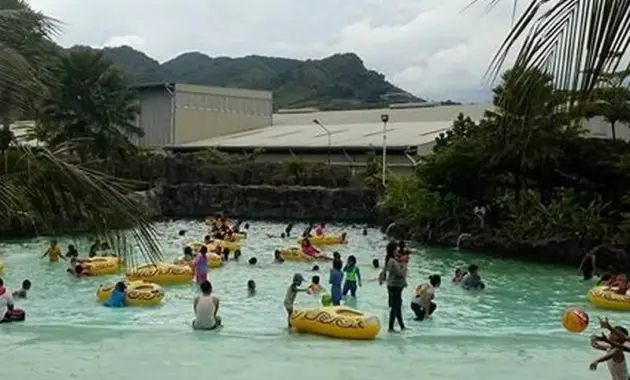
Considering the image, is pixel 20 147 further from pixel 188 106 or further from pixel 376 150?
pixel 188 106

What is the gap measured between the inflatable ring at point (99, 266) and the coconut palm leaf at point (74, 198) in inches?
583

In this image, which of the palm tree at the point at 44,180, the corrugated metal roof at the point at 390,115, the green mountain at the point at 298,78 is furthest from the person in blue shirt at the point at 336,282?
the green mountain at the point at 298,78

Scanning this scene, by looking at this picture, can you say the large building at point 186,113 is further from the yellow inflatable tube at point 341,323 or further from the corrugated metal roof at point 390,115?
the yellow inflatable tube at point 341,323

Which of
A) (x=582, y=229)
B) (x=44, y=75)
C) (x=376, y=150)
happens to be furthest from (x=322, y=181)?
(x=44, y=75)

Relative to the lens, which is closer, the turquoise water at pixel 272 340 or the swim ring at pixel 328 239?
the turquoise water at pixel 272 340

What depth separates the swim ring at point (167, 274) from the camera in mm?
19984

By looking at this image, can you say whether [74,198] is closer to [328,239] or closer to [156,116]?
[328,239]

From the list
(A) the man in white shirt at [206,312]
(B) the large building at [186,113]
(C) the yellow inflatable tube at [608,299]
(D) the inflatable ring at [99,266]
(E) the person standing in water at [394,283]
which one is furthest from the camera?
(B) the large building at [186,113]

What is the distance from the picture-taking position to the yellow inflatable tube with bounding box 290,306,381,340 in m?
13.7

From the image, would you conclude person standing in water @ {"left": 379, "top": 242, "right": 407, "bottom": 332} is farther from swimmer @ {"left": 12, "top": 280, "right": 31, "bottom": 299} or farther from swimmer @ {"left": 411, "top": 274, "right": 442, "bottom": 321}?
swimmer @ {"left": 12, "top": 280, "right": 31, "bottom": 299}

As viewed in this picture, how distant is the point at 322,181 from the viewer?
44.8 metres

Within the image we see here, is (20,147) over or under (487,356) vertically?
over

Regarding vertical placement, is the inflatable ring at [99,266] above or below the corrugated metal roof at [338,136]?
below

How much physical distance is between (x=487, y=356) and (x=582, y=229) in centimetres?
1529
